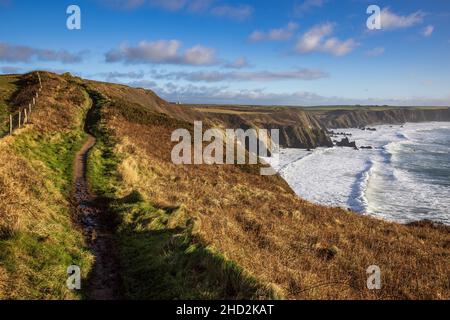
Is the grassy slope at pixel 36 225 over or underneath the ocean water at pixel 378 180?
over

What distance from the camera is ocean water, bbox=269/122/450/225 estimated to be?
37656 millimetres

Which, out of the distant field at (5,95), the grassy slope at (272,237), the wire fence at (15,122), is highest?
the distant field at (5,95)

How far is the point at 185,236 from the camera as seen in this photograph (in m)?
11.2

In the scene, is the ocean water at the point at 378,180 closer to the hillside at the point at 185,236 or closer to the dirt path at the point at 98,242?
the hillside at the point at 185,236

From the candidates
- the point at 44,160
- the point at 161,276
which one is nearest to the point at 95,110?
the point at 44,160

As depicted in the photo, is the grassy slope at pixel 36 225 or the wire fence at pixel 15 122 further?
the wire fence at pixel 15 122

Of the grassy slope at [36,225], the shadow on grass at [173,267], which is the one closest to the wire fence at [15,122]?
the grassy slope at [36,225]

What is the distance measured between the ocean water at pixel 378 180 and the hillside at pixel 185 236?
13.2 m

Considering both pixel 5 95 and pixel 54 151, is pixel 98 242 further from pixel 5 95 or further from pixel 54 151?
pixel 5 95

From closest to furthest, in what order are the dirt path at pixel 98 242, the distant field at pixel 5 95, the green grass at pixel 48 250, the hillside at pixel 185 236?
the green grass at pixel 48 250
the hillside at pixel 185 236
the dirt path at pixel 98 242
the distant field at pixel 5 95

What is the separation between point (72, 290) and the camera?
8.79m

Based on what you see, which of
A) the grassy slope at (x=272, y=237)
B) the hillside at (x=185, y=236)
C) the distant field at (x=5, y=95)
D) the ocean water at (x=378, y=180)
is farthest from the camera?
the ocean water at (x=378, y=180)

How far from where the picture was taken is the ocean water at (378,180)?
124 feet
